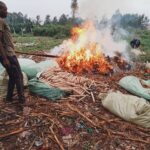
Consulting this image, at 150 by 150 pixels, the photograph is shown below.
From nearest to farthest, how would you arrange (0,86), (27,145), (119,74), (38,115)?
(27,145), (38,115), (0,86), (119,74)

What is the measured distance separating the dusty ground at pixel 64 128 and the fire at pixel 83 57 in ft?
9.46

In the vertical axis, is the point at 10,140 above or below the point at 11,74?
below

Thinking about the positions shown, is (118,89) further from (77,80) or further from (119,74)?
(119,74)

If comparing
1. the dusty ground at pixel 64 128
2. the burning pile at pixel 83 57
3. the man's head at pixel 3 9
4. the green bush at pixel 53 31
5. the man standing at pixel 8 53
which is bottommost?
the green bush at pixel 53 31

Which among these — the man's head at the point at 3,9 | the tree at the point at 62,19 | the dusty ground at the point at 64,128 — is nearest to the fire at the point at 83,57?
the dusty ground at the point at 64,128

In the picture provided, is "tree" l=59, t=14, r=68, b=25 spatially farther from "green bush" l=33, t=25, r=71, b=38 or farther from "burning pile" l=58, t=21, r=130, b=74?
"burning pile" l=58, t=21, r=130, b=74

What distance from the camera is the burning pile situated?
8.50 meters

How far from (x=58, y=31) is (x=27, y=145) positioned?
26.9 meters

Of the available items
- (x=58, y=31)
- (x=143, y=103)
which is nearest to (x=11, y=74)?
(x=143, y=103)

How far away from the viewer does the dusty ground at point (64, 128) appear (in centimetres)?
433

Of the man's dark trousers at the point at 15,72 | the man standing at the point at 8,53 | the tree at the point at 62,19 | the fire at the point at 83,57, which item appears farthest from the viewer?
the tree at the point at 62,19

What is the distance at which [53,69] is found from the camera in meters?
7.12

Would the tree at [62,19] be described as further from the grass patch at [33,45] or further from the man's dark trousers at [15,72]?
the man's dark trousers at [15,72]

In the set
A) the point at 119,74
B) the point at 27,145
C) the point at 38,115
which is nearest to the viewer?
the point at 27,145
